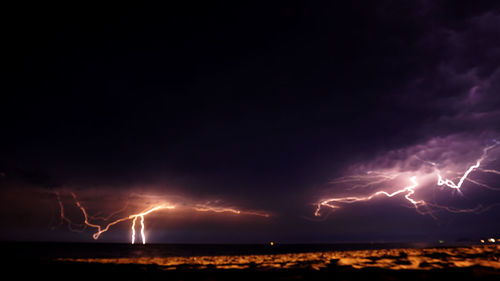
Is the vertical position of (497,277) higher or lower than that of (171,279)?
higher

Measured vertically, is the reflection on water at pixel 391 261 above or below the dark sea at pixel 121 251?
above

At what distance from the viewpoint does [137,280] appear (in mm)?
4547

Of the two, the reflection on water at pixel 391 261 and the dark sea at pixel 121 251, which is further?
the dark sea at pixel 121 251

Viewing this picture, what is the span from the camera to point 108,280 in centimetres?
470

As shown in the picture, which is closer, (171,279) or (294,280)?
(294,280)

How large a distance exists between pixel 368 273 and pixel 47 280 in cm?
608

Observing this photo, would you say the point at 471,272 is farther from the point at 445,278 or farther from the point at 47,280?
the point at 47,280

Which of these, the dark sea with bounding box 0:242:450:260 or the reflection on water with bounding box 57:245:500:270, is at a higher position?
the reflection on water with bounding box 57:245:500:270

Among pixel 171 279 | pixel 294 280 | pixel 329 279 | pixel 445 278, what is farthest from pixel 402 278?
pixel 171 279

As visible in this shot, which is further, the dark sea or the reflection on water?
the dark sea

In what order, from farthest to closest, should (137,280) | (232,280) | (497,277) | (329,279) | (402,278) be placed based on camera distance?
(137,280) → (232,280) → (329,279) → (402,278) → (497,277)

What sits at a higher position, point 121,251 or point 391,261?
point 391,261

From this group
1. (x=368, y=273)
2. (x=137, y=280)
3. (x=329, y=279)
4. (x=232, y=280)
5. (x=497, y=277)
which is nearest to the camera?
(x=497, y=277)

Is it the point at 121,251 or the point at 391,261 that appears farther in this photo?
the point at 121,251
